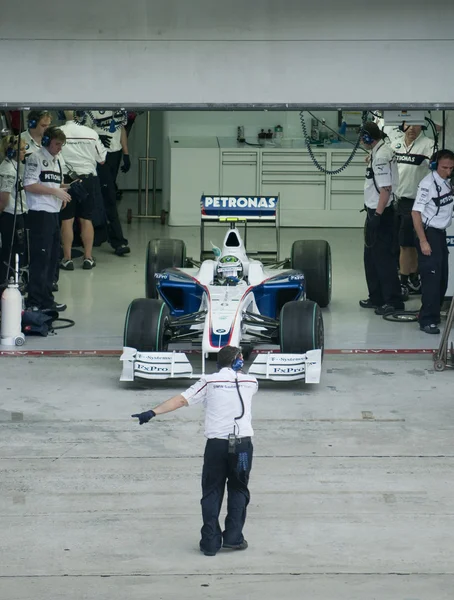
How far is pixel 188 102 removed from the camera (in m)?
11.6

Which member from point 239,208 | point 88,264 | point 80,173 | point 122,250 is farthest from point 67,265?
point 239,208

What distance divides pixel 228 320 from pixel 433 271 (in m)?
2.92

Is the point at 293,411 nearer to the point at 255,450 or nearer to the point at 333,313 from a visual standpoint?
the point at 255,450

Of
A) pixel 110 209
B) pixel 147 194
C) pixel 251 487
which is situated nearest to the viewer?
pixel 251 487

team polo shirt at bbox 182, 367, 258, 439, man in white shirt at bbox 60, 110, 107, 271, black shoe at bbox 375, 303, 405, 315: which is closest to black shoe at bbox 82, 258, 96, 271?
man in white shirt at bbox 60, 110, 107, 271

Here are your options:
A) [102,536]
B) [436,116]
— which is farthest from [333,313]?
[102,536]

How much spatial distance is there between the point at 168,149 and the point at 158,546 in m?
13.3

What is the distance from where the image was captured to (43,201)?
13430 millimetres

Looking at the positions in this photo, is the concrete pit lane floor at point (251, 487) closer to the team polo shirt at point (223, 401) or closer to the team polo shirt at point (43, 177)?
the team polo shirt at point (223, 401)

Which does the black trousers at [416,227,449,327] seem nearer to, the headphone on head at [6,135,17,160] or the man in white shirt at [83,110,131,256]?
the headphone on head at [6,135,17,160]

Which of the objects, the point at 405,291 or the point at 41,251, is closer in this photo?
the point at 41,251

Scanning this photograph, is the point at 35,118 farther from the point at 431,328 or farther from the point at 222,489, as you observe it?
the point at 222,489

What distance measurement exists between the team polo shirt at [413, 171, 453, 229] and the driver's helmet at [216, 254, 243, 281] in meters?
2.04

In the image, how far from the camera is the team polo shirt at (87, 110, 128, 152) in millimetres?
18203
